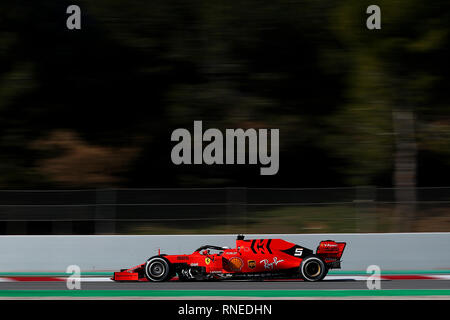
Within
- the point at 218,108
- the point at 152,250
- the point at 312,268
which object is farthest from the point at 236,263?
the point at 218,108

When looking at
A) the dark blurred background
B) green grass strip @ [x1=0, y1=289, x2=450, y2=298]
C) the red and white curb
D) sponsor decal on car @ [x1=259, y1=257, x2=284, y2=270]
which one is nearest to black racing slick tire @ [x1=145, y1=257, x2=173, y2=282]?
green grass strip @ [x1=0, y1=289, x2=450, y2=298]

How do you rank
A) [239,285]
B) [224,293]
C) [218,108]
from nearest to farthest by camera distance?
[224,293] → [239,285] → [218,108]

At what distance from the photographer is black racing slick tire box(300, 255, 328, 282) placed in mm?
9487

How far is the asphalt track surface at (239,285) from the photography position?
30.3 ft

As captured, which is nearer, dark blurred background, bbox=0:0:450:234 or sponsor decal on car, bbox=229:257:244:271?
sponsor decal on car, bbox=229:257:244:271

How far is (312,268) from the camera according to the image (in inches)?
377

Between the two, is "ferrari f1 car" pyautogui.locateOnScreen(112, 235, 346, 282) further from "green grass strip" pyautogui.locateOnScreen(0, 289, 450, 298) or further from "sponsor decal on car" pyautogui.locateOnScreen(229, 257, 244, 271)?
"green grass strip" pyautogui.locateOnScreen(0, 289, 450, 298)

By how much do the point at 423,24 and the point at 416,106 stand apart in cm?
166

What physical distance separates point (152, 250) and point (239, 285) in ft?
6.69

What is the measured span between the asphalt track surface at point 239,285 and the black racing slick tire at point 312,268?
0.33 ft

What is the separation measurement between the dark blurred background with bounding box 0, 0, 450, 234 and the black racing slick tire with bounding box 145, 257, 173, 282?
1.70 m

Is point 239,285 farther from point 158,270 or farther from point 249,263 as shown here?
point 158,270

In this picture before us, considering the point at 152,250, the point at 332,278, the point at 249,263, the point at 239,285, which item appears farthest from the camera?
the point at 152,250

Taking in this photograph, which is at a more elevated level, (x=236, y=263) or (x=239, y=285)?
(x=236, y=263)
